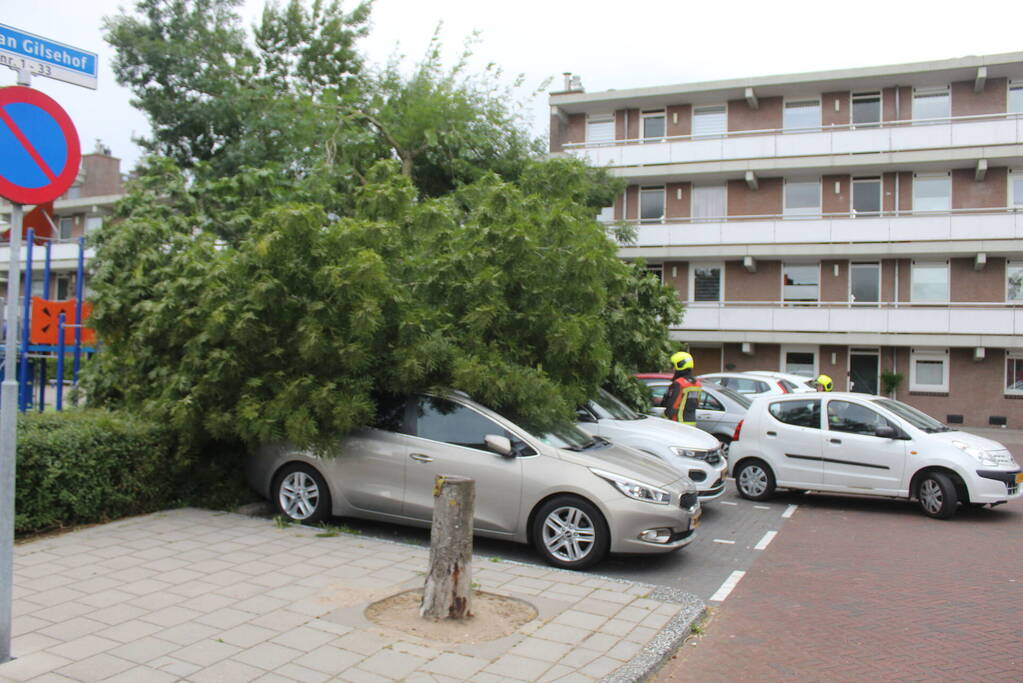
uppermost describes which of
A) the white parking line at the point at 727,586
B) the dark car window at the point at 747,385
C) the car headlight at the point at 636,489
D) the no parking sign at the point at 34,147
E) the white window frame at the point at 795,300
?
the white window frame at the point at 795,300

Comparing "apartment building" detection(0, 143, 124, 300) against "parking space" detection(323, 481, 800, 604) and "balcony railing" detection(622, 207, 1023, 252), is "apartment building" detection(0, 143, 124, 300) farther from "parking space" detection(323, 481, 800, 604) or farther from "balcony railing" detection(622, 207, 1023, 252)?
"parking space" detection(323, 481, 800, 604)

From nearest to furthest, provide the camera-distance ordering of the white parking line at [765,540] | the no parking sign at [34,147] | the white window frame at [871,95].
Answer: the no parking sign at [34,147], the white parking line at [765,540], the white window frame at [871,95]

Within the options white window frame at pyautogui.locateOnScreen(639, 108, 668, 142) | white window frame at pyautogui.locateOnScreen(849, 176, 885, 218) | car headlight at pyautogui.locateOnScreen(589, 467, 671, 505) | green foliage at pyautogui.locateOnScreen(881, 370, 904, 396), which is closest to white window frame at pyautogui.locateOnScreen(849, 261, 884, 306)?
white window frame at pyautogui.locateOnScreen(849, 176, 885, 218)

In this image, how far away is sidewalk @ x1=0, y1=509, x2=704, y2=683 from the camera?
4.65 meters

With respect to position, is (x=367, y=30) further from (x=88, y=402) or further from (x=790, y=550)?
(x=790, y=550)

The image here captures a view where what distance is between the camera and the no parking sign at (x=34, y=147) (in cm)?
433

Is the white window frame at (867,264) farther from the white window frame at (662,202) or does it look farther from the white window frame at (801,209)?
the white window frame at (662,202)

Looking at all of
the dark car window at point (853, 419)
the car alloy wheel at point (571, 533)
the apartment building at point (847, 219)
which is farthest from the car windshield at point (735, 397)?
the apartment building at point (847, 219)

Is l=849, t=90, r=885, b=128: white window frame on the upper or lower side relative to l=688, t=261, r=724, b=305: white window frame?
upper

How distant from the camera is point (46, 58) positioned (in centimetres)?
Result: 450

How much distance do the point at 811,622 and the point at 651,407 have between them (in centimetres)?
871

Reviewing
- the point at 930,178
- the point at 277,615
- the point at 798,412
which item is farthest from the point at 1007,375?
the point at 277,615

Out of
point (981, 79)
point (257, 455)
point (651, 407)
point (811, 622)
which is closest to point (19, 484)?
point (257, 455)

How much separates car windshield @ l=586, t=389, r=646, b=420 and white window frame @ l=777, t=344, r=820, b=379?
1869 centimetres
